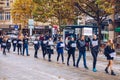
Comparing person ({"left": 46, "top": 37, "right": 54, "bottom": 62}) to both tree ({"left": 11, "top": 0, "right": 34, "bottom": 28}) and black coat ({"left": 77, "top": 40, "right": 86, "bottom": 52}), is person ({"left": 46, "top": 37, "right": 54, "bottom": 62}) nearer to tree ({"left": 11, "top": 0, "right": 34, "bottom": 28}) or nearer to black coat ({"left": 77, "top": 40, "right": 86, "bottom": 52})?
black coat ({"left": 77, "top": 40, "right": 86, "bottom": 52})

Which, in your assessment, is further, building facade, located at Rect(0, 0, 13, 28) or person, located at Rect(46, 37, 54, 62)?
building facade, located at Rect(0, 0, 13, 28)

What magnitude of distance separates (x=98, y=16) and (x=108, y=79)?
27141mm

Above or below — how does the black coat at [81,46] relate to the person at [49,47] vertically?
above

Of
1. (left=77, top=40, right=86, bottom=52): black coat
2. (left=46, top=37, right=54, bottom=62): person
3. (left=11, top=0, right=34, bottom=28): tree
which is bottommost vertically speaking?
(left=46, top=37, right=54, bottom=62): person

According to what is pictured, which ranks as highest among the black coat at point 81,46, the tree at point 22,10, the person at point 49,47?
the tree at point 22,10

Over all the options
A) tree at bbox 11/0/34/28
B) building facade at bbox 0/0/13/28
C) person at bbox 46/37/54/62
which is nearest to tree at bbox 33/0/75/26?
tree at bbox 11/0/34/28

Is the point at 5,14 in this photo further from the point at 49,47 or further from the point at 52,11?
the point at 49,47

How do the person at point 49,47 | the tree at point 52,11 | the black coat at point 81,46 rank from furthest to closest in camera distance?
the tree at point 52,11 < the person at point 49,47 < the black coat at point 81,46

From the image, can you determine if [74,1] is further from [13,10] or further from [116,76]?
[13,10]

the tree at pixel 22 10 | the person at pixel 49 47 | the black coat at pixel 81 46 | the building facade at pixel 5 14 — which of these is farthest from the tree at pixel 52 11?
the building facade at pixel 5 14

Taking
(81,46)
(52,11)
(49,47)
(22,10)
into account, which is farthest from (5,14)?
(81,46)

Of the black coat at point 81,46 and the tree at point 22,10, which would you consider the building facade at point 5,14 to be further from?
the black coat at point 81,46

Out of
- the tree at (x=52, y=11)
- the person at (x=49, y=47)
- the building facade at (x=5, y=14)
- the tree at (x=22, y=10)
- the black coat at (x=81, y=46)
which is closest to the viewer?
the black coat at (x=81, y=46)

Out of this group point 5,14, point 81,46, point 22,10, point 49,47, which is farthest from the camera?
point 5,14
